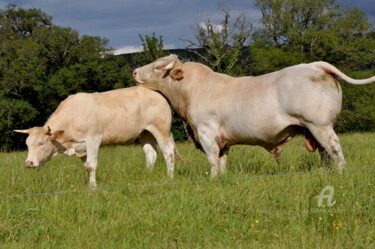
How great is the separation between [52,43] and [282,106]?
39.3 meters

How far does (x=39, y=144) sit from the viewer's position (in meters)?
6.98

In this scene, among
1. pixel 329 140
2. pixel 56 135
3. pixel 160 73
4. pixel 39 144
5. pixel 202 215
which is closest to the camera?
pixel 202 215

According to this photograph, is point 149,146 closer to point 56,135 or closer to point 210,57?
point 56,135

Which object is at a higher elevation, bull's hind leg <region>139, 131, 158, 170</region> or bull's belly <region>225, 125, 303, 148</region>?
bull's belly <region>225, 125, 303, 148</region>

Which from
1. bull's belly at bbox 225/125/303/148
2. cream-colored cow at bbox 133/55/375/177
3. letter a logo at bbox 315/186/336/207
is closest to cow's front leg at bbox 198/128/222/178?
cream-colored cow at bbox 133/55/375/177

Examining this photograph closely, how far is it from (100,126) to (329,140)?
153 inches

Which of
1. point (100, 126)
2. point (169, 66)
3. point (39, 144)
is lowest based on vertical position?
point (39, 144)

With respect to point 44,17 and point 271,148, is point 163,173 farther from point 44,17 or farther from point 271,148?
point 44,17

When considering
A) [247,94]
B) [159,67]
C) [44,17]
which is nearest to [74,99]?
[159,67]

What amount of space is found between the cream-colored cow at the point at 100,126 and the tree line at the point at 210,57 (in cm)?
2338

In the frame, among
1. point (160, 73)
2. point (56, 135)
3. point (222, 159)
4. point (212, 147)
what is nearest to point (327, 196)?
point (212, 147)

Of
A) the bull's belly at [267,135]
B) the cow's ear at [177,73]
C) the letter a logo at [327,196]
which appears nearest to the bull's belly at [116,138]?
the cow's ear at [177,73]

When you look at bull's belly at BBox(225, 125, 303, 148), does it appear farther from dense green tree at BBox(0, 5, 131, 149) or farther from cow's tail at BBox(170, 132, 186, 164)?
dense green tree at BBox(0, 5, 131, 149)

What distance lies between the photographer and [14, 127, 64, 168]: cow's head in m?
6.90
